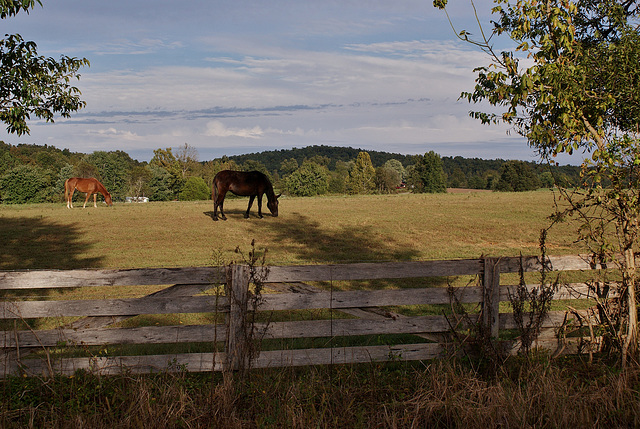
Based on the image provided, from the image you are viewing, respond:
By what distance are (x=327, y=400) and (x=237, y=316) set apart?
4.31 ft

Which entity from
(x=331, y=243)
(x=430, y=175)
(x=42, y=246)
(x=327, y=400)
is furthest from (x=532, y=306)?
(x=430, y=175)

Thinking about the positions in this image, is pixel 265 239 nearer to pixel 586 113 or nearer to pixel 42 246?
pixel 42 246

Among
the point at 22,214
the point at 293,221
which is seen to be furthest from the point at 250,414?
the point at 22,214

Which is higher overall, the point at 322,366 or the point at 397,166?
the point at 397,166

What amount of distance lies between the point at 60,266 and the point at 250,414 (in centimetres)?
1097

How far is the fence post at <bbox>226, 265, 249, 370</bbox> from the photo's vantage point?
5.30 metres

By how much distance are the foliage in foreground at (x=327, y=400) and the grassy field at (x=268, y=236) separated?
254 inches

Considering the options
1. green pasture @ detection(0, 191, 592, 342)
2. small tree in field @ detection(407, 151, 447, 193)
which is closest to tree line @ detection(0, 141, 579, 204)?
small tree in field @ detection(407, 151, 447, 193)

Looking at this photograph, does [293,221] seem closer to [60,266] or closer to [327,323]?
[60,266]

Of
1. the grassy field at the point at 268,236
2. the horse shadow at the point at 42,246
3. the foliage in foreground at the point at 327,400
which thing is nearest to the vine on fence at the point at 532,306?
the foliage in foreground at the point at 327,400

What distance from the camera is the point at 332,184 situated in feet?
412

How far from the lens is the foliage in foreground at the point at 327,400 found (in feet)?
14.8

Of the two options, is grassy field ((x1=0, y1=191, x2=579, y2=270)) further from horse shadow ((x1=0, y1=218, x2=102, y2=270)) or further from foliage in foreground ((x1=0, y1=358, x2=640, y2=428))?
foliage in foreground ((x1=0, y1=358, x2=640, y2=428))

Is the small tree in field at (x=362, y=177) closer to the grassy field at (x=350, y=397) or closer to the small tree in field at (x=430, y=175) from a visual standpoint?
the small tree in field at (x=430, y=175)
